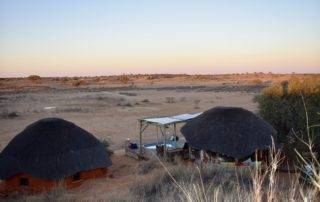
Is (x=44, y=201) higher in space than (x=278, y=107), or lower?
lower

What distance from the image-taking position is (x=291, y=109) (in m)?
18.6

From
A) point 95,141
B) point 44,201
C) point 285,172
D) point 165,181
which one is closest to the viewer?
point 44,201

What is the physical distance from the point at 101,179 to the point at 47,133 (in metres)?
2.93

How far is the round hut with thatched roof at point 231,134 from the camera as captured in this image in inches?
669

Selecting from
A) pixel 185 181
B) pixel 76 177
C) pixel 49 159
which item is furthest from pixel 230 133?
pixel 49 159

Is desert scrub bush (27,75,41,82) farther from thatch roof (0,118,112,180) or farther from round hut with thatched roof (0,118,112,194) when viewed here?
round hut with thatched roof (0,118,112,194)

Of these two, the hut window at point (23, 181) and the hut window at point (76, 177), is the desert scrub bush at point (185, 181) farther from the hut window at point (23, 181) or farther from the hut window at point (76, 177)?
the hut window at point (23, 181)

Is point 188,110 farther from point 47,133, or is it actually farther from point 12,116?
point 47,133

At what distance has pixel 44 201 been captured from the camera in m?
11.1

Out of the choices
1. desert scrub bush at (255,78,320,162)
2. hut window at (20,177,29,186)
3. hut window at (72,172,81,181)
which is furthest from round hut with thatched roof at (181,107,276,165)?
hut window at (20,177,29,186)

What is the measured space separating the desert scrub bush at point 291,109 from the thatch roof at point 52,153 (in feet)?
25.6

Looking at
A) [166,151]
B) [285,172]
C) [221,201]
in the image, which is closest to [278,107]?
[285,172]

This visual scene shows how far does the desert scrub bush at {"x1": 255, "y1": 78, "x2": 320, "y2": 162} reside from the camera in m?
17.8

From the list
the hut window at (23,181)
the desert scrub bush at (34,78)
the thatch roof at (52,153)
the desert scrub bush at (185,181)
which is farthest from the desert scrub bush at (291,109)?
the desert scrub bush at (34,78)
